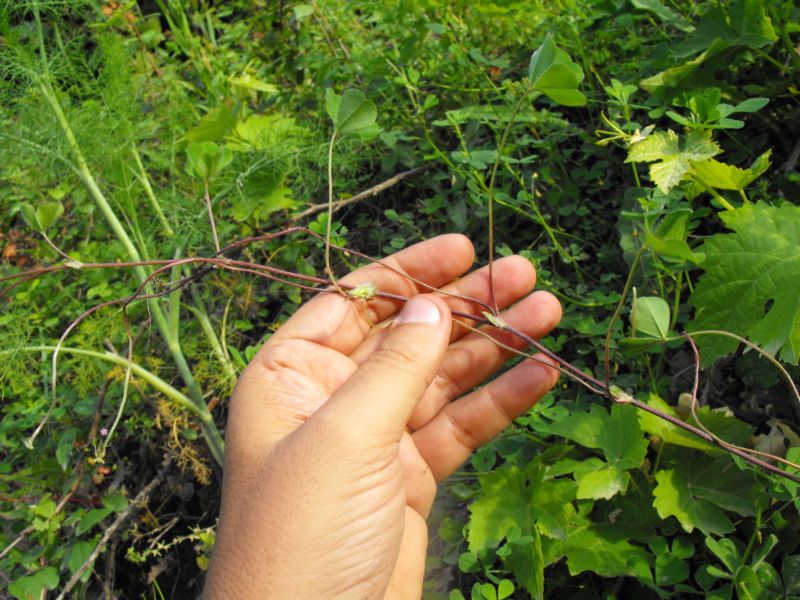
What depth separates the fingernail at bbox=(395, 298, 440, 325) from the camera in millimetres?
1557

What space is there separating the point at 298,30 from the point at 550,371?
7.31 ft

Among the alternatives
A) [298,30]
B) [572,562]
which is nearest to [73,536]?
[572,562]

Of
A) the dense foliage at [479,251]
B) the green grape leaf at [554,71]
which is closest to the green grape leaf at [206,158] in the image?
the dense foliage at [479,251]

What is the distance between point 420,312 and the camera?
1575mm

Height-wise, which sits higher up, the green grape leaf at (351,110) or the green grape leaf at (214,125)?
the green grape leaf at (351,110)

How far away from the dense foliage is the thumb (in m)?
0.37

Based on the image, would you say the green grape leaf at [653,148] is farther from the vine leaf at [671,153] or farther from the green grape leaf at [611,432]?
the green grape leaf at [611,432]

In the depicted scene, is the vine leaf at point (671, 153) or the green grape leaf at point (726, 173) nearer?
the vine leaf at point (671, 153)

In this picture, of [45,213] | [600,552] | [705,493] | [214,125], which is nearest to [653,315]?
[705,493]

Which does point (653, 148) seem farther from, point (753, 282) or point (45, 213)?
point (45, 213)

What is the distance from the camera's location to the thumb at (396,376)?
4.51 ft

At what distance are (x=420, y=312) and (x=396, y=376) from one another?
200mm

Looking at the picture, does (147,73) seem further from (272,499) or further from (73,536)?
(272,499)

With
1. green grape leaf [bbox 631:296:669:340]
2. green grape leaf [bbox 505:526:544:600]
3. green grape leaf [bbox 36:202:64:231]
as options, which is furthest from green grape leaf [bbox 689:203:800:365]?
green grape leaf [bbox 36:202:64:231]
